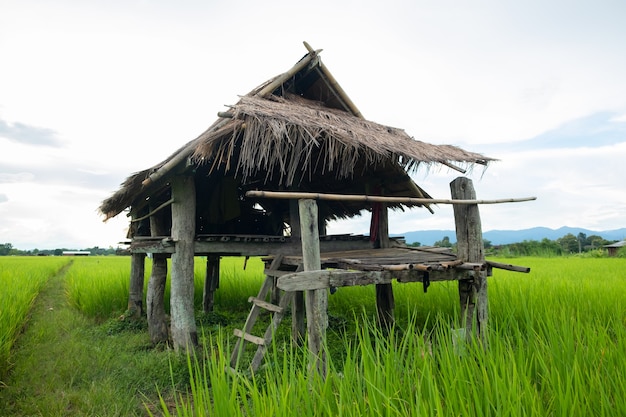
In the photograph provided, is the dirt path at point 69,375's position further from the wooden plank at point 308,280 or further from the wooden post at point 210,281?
the wooden post at point 210,281

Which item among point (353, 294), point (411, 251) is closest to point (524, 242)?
point (353, 294)

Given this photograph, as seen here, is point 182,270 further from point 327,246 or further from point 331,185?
point 331,185

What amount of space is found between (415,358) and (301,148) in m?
2.80

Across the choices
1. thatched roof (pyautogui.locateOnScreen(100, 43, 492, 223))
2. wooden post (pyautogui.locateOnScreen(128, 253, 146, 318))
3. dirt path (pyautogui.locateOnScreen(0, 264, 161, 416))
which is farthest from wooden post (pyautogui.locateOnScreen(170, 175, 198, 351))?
wooden post (pyautogui.locateOnScreen(128, 253, 146, 318))

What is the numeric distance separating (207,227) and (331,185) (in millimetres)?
2175

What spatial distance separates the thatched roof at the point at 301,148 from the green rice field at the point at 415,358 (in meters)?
1.73

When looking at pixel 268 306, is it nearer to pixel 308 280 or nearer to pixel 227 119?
pixel 308 280

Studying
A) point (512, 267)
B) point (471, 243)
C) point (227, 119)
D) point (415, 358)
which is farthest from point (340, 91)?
point (415, 358)

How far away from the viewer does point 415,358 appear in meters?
2.21

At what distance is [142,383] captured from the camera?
431 cm

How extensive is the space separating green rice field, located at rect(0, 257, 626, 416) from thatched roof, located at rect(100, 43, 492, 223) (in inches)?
68.0

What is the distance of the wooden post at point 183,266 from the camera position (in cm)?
515

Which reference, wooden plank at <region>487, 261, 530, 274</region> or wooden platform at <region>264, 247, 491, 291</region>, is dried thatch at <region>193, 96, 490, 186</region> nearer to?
wooden platform at <region>264, 247, 491, 291</region>

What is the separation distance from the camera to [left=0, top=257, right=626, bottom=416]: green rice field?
1904 millimetres
